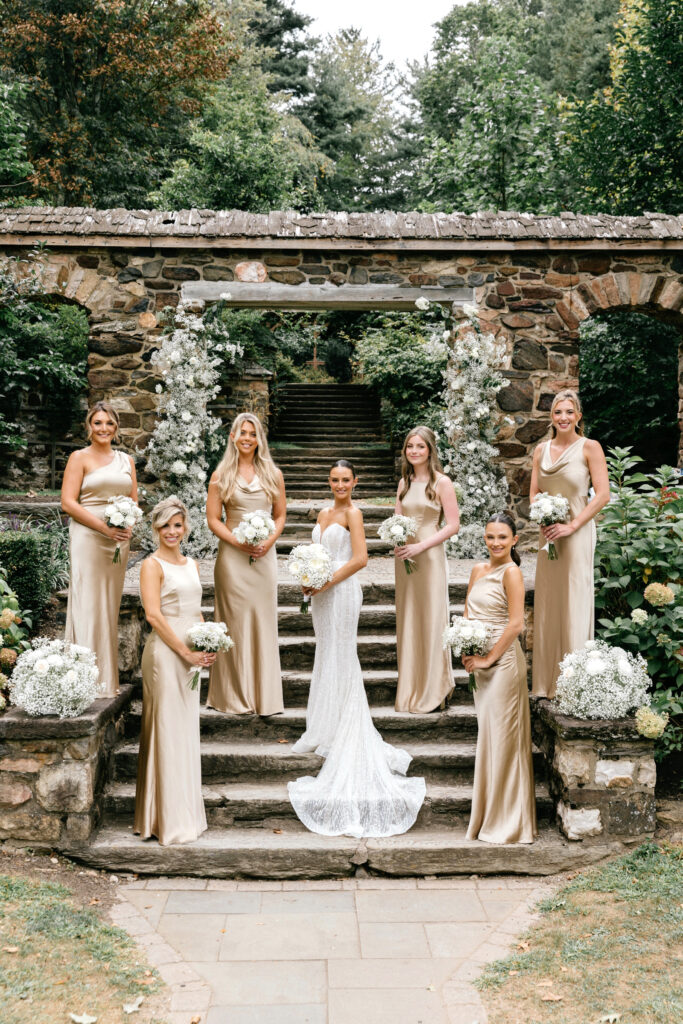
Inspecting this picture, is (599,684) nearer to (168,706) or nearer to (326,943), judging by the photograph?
(326,943)

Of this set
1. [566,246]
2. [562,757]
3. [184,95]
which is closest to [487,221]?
[566,246]

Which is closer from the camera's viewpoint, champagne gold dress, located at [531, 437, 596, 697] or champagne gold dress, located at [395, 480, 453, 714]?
champagne gold dress, located at [531, 437, 596, 697]

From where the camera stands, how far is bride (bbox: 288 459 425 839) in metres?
4.96

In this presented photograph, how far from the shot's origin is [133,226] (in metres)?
8.60

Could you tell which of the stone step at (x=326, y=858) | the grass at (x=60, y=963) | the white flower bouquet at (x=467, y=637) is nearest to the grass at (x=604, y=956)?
the stone step at (x=326, y=858)

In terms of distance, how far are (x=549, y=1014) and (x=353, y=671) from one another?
222 centimetres

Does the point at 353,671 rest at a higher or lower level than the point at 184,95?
lower

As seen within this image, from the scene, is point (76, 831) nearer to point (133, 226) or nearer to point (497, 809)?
point (497, 809)

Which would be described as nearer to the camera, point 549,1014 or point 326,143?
point 549,1014

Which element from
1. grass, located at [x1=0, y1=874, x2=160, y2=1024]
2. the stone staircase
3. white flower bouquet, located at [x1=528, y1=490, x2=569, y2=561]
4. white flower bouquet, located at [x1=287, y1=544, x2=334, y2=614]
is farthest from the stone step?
the stone staircase

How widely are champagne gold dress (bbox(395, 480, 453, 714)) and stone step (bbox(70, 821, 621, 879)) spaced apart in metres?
1.12

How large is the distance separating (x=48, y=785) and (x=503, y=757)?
7.99ft

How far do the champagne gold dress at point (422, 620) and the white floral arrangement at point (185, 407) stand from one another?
328 centimetres

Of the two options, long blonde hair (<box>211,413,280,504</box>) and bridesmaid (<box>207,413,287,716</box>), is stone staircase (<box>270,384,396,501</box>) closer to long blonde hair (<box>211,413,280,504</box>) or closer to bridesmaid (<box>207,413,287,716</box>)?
long blonde hair (<box>211,413,280,504</box>)
